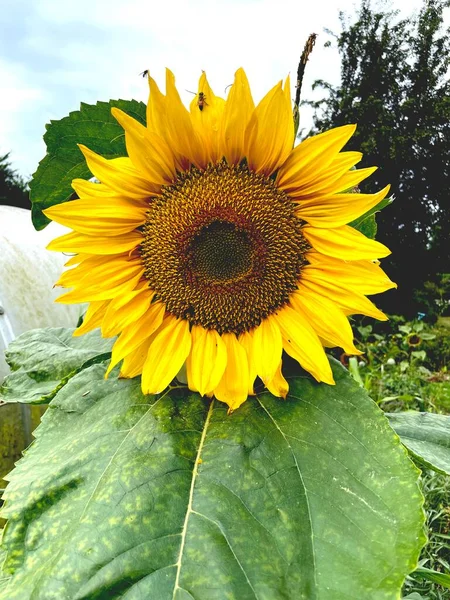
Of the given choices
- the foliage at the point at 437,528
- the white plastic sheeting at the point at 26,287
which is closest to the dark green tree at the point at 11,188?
the white plastic sheeting at the point at 26,287

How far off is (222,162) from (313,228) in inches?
5.3

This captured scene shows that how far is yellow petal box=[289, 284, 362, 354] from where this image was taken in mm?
719

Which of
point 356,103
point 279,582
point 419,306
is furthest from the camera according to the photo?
point 356,103

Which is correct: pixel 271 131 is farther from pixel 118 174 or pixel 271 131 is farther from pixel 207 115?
pixel 118 174

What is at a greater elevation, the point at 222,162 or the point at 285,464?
the point at 222,162

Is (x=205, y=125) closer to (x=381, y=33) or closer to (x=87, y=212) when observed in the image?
(x=87, y=212)

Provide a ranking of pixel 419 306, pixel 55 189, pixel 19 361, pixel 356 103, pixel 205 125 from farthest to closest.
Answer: pixel 356 103, pixel 419 306, pixel 19 361, pixel 55 189, pixel 205 125

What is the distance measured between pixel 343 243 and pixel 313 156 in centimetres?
11

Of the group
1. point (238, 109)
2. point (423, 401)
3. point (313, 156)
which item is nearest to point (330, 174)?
point (313, 156)

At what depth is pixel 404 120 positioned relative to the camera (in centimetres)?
1480

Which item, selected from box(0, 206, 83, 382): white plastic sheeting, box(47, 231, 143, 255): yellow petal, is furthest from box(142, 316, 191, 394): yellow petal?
box(0, 206, 83, 382): white plastic sheeting

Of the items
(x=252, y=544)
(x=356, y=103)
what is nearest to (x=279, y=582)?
(x=252, y=544)

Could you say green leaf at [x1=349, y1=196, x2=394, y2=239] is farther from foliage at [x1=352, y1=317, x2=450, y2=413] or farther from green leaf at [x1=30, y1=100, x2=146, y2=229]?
foliage at [x1=352, y1=317, x2=450, y2=413]

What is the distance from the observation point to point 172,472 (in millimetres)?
629
